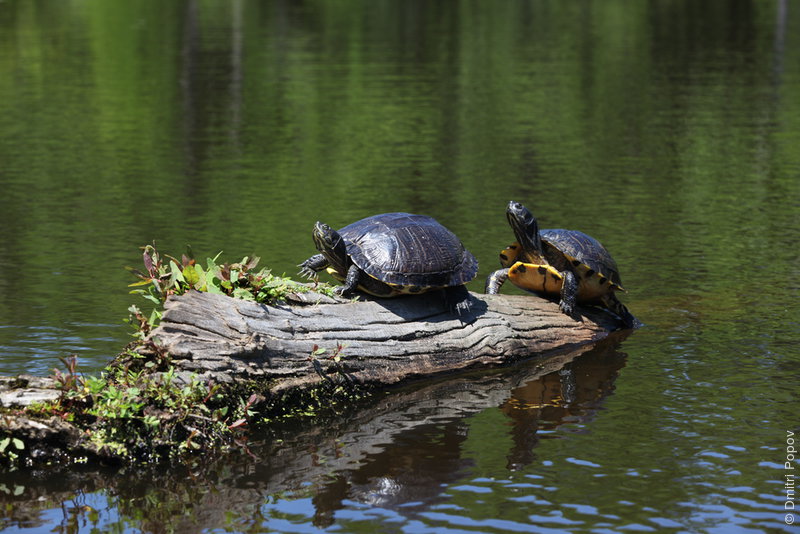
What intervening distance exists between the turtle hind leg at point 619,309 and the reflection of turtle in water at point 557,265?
11 mm

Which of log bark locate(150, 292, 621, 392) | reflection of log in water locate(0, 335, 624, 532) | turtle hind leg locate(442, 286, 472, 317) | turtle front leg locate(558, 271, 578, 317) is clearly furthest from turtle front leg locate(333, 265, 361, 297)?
turtle front leg locate(558, 271, 578, 317)

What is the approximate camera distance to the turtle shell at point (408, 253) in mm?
10023

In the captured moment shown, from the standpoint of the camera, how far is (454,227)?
1706 centimetres

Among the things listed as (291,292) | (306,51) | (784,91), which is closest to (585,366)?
(291,292)

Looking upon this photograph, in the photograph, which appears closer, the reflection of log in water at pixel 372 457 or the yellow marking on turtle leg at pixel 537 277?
the reflection of log in water at pixel 372 457

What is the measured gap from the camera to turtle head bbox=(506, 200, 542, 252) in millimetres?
11453

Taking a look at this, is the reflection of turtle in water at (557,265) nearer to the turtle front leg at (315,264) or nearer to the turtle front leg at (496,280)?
the turtle front leg at (496,280)

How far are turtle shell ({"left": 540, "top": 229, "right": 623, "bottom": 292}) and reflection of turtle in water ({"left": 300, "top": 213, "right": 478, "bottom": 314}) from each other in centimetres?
130

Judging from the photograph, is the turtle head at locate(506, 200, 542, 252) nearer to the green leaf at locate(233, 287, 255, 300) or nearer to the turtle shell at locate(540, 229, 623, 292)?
the turtle shell at locate(540, 229, 623, 292)

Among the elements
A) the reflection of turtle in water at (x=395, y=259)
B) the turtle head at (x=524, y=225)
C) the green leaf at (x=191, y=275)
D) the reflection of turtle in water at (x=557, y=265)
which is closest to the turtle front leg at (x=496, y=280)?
the reflection of turtle in water at (x=557, y=265)

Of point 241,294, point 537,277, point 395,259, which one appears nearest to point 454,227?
point 537,277

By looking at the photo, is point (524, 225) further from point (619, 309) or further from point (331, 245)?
point (331, 245)

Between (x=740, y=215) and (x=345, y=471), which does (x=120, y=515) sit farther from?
(x=740, y=215)

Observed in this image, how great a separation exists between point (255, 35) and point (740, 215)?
123 ft
